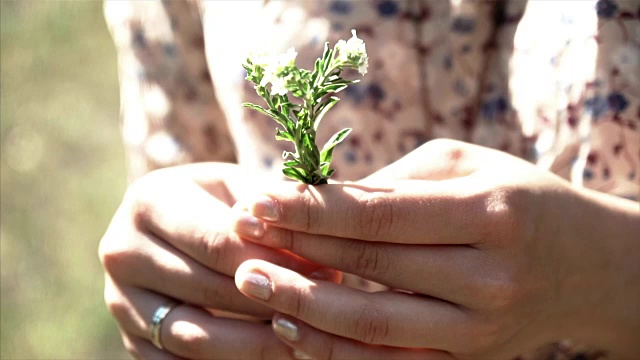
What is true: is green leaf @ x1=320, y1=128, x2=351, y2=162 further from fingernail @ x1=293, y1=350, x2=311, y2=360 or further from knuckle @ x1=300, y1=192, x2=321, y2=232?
fingernail @ x1=293, y1=350, x2=311, y2=360

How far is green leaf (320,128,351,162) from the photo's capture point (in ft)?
2.35

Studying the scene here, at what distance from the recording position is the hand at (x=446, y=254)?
769mm

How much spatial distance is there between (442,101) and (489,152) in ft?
0.53

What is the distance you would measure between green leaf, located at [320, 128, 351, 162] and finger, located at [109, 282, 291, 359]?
0.25m

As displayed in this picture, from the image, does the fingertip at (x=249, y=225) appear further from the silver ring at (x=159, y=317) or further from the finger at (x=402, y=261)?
the silver ring at (x=159, y=317)

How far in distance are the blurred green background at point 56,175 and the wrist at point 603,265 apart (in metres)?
1.84

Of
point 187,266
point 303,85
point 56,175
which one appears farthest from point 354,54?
point 56,175

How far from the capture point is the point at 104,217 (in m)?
2.64

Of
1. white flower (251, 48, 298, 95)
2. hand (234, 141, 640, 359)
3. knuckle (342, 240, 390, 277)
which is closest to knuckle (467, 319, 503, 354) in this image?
hand (234, 141, 640, 359)

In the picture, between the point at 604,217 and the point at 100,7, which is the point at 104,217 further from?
the point at 604,217

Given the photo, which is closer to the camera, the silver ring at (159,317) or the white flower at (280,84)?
the white flower at (280,84)

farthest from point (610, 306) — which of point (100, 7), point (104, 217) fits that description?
point (100, 7)

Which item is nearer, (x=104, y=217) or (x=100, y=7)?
(x=104, y=217)

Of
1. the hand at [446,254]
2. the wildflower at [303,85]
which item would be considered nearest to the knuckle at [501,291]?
the hand at [446,254]
